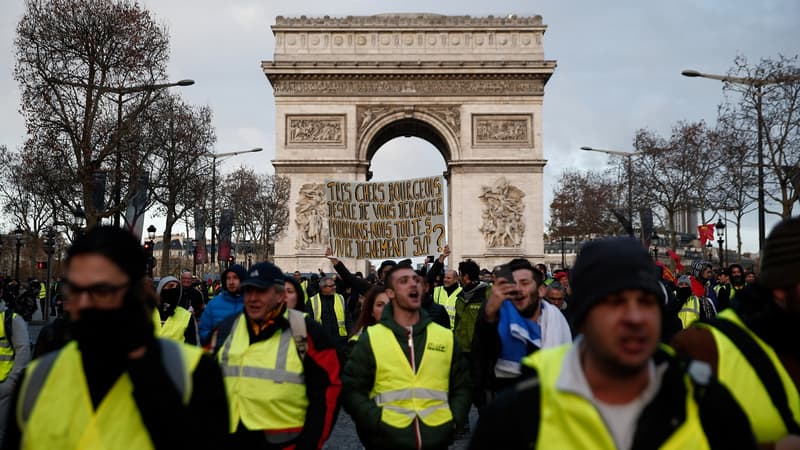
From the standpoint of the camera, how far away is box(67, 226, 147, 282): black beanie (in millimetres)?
2445

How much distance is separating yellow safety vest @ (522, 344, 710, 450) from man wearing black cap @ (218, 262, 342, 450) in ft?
7.51

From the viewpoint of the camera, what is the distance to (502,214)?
35219 millimetres

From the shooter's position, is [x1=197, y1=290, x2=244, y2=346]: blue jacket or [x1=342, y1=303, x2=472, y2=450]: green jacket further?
[x1=197, y1=290, x2=244, y2=346]: blue jacket

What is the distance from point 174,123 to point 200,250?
5.24 m

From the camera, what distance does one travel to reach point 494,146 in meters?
35.9

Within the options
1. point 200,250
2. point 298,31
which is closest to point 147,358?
point 200,250

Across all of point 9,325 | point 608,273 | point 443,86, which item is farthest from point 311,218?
point 608,273

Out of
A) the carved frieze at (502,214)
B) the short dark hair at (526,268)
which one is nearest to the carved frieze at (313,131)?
the carved frieze at (502,214)

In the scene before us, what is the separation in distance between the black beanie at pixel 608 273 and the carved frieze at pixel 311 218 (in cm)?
3188

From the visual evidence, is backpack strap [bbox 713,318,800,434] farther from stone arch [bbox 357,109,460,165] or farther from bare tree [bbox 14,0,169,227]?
stone arch [bbox 357,109,460,165]

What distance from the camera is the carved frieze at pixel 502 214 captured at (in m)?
35.1

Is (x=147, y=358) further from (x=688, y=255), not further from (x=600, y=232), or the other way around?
(x=688, y=255)

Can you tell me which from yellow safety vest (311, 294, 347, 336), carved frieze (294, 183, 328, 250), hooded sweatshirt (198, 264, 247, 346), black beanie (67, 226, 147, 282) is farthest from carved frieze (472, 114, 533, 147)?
black beanie (67, 226, 147, 282)

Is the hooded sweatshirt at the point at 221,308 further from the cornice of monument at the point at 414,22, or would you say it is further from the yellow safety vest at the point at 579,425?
the cornice of monument at the point at 414,22
